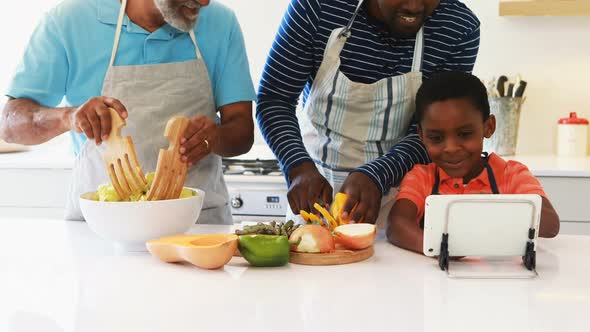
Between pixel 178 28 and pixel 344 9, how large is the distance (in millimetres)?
383

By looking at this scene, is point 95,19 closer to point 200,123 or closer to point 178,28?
point 178,28

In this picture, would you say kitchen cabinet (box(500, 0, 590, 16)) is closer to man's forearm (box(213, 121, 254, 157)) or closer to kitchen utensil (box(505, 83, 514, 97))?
kitchen utensil (box(505, 83, 514, 97))

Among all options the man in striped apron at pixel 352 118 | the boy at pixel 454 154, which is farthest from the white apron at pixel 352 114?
the boy at pixel 454 154

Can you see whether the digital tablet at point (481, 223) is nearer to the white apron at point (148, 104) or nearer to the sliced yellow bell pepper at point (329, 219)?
the sliced yellow bell pepper at point (329, 219)

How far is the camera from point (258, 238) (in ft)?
3.93

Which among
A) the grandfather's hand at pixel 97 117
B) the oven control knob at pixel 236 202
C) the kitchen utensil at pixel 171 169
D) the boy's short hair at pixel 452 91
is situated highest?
the boy's short hair at pixel 452 91

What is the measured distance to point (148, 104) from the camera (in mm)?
1705

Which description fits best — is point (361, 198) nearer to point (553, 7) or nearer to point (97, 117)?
point (97, 117)

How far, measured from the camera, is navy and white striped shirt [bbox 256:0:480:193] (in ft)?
5.32

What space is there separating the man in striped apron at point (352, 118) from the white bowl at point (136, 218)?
1.02ft

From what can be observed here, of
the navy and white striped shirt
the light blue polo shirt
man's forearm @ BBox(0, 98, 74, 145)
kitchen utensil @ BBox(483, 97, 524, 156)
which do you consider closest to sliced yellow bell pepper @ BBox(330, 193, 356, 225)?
the navy and white striped shirt

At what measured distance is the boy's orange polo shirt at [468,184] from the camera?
1.50 meters

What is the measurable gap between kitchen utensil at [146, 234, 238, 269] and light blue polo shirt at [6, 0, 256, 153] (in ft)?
1.90

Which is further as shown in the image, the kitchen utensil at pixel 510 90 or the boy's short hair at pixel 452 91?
the kitchen utensil at pixel 510 90
